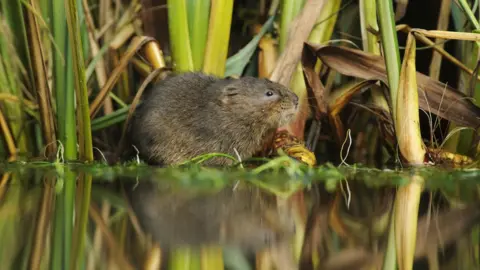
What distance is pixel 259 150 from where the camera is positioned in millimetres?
4379

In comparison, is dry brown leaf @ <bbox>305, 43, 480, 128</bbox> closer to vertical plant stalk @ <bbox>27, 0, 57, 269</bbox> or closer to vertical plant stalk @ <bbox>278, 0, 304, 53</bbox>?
vertical plant stalk @ <bbox>278, 0, 304, 53</bbox>

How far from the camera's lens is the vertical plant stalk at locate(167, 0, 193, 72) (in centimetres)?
421

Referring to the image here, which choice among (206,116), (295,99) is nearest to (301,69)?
(295,99)

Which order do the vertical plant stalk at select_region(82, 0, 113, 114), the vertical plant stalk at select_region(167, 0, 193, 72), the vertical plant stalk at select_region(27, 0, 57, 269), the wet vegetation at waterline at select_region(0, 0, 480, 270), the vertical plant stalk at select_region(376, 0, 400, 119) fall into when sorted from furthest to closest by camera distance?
the vertical plant stalk at select_region(82, 0, 113, 114), the vertical plant stalk at select_region(167, 0, 193, 72), the vertical plant stalk at select_region(27, 0, 57, 269), the vertical plant stalk at select_region(376, 0, 400, 119), the wet vegetation at waterline at select_region(0, 0, 480, 270)

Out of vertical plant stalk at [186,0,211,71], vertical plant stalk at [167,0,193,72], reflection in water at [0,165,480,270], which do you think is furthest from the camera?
vertical plant stalk at [186,0,211,71]

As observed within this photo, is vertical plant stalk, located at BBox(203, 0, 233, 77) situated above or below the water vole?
above

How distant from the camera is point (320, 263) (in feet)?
5.10

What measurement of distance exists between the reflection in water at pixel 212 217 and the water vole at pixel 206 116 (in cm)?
105

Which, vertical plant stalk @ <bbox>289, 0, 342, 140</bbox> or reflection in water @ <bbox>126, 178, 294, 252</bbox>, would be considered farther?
vertical plant stalk @ <bbox>289, 0, 342, 140</bbox>

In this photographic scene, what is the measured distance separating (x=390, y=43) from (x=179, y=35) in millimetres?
1075

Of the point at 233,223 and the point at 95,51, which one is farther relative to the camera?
the point at 95,51

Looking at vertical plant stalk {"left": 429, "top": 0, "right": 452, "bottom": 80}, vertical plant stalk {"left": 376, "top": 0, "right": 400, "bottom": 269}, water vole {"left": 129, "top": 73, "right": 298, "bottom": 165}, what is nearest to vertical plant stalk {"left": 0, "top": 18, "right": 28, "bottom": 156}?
water vole {"left": 129, "top": 73, "right": 298, "bottom": 165}

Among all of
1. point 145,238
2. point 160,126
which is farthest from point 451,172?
point 145,238

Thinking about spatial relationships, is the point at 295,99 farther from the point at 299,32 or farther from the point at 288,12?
the point at 288,12
